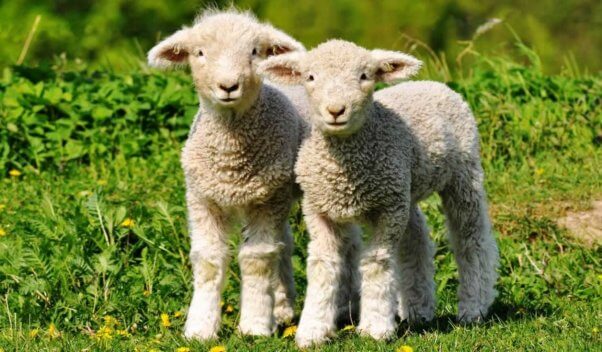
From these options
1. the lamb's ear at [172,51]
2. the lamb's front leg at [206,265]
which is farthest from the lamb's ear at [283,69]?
the lamb's front leg at [206,265]

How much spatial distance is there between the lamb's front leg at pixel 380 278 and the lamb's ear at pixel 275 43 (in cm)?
108

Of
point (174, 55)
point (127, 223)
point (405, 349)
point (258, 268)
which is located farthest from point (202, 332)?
point (174, 55)

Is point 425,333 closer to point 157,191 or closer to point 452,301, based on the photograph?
point 452,301

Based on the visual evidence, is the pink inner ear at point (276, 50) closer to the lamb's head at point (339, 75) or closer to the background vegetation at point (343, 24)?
the lamb's head at point (339, 75)

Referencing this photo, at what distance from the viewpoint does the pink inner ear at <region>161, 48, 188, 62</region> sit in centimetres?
695

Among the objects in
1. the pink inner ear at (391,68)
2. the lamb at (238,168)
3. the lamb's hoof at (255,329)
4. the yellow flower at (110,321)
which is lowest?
the yellow flower at (110,321)

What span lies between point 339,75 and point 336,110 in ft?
0.67

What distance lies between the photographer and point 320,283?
6.50 meters

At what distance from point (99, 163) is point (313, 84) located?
384cm

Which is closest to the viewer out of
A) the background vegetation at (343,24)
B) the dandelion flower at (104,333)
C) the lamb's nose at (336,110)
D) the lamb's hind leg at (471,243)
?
the lamb's nose at (336,110)

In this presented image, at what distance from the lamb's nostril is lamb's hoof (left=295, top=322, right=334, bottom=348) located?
3.62 feet

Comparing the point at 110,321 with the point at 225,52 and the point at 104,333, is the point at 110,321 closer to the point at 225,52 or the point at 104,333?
the point at 104,333

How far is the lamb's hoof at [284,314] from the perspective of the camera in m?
7.35

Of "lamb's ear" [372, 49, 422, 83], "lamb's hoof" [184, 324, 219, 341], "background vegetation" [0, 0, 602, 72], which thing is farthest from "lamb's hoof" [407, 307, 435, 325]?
"background vegetation" [0, 0, 602, 72]
